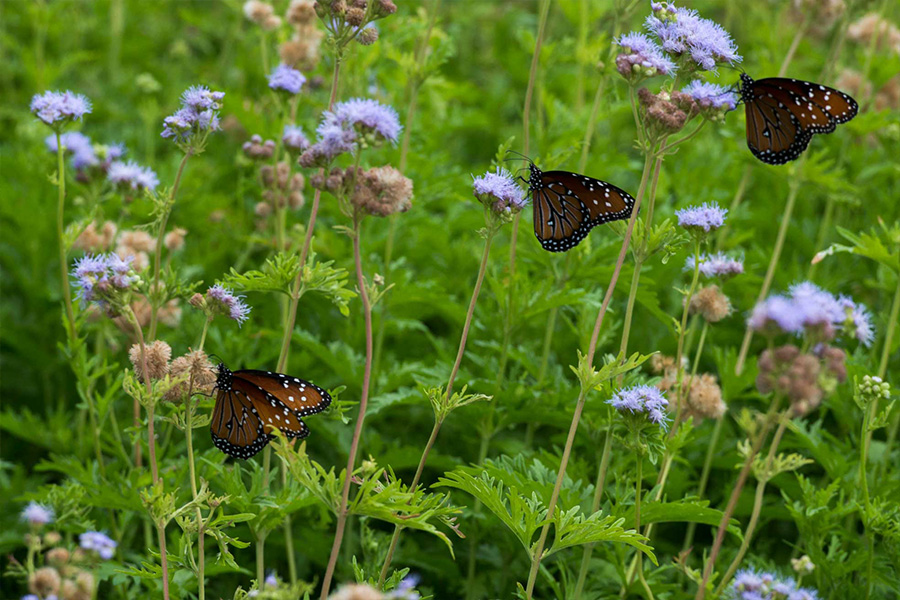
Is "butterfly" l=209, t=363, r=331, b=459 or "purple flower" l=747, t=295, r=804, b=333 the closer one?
"purple flower" l=747, t=295, r=804, b=333

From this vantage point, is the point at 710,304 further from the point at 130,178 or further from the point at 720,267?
the point at 130,178

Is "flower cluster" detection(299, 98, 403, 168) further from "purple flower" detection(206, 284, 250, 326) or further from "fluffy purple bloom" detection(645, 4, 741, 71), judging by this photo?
"fluffy purple bloom" detection(645, 4, 741, 71)

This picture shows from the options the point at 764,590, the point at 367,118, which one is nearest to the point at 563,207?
the point at 367,118

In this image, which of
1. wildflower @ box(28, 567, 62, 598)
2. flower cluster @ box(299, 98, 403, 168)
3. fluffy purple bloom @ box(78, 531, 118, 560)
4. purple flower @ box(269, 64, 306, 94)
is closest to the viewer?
wildflower @ box(28, 567, 62, 598)

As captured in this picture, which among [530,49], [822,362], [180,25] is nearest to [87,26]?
[180,25]

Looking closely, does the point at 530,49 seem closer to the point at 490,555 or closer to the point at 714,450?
the point at 714,450

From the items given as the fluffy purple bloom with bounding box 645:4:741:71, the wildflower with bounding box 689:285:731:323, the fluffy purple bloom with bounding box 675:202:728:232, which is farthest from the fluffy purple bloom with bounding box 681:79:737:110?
the wildflower with bounding box 689:285:731:323

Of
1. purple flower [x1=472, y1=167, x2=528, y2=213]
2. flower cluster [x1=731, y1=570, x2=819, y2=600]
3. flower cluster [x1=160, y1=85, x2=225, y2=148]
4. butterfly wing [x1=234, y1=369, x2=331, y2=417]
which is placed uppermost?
flower cluster [x1=160, y1=85, x2=225, y2=148]
